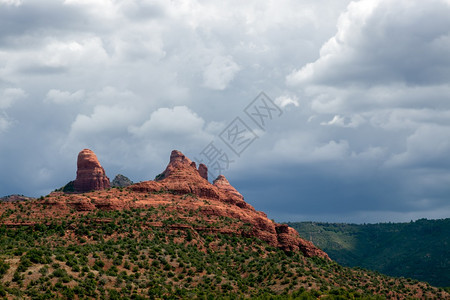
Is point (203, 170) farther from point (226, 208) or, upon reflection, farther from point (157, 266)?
point (157, 266)

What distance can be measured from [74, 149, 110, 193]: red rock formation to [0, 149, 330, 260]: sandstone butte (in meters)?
40.0

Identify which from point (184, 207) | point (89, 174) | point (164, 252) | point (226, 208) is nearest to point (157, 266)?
point (164, 252)

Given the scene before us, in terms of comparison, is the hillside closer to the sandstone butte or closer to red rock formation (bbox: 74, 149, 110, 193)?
the sandstone butte

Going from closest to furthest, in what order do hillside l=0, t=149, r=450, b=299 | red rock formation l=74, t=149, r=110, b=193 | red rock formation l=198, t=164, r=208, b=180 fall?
A: hillside l=0, t=149, r=450, b=299 < red rock formation l=74, t=149, r=110, b=193 < red rock formation l=198, t=164, r=208, b=180

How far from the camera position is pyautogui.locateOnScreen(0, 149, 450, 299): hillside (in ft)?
295

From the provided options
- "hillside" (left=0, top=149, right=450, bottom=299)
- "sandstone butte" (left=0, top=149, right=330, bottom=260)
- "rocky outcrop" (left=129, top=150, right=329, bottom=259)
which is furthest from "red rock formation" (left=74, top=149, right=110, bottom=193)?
"hillside" (left=0, top=149, right=450, bottom=299)

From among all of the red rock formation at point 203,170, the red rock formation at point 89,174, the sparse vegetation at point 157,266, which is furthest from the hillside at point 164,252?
the red rock formation at point 203,170

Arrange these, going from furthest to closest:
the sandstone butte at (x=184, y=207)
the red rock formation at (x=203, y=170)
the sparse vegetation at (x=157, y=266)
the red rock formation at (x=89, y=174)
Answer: the red rock formation at (x=203, y=170) → the red rock formation at (x=89, y=174) → the sandstone butte at (x=184, y=207) → the sparse vegetation at (x=157, y=266)

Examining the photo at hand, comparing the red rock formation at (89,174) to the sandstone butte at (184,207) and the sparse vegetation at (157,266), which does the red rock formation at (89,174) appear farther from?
the sparse vegetation at (157,266)

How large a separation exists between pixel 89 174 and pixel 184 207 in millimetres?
64110

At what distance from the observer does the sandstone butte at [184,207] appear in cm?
12269

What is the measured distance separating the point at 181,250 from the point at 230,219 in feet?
81.0

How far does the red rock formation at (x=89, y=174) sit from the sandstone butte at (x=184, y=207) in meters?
40.0

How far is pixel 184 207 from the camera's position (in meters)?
135
